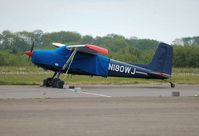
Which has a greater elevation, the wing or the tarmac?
the wing

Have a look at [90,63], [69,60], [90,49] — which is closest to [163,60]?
[90,63]

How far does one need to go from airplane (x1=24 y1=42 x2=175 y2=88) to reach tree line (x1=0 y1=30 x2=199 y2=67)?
35.8 meters

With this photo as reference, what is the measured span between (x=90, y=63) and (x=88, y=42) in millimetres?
74050

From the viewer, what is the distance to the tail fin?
33.8 m

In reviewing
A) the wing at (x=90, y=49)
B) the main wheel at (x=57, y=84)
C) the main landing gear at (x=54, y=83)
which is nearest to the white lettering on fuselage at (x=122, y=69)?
the wing at (x=90, y=49)

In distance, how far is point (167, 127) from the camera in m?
12.6

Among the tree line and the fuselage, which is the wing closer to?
Result: the fuselage

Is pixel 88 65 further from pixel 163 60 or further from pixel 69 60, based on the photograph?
pixel 163 60

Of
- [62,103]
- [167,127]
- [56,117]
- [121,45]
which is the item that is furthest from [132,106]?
[121,45]

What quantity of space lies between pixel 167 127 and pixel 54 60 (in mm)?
18346

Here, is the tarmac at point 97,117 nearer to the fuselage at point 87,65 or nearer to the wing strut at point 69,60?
the fuselage at point 87,65

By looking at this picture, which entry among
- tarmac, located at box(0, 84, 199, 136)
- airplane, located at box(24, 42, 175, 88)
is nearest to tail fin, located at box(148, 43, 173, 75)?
airplane, located at box(24, 42, 175, 88)

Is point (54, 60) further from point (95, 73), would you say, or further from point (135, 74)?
point (135, 74)

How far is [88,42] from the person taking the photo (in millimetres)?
105375
